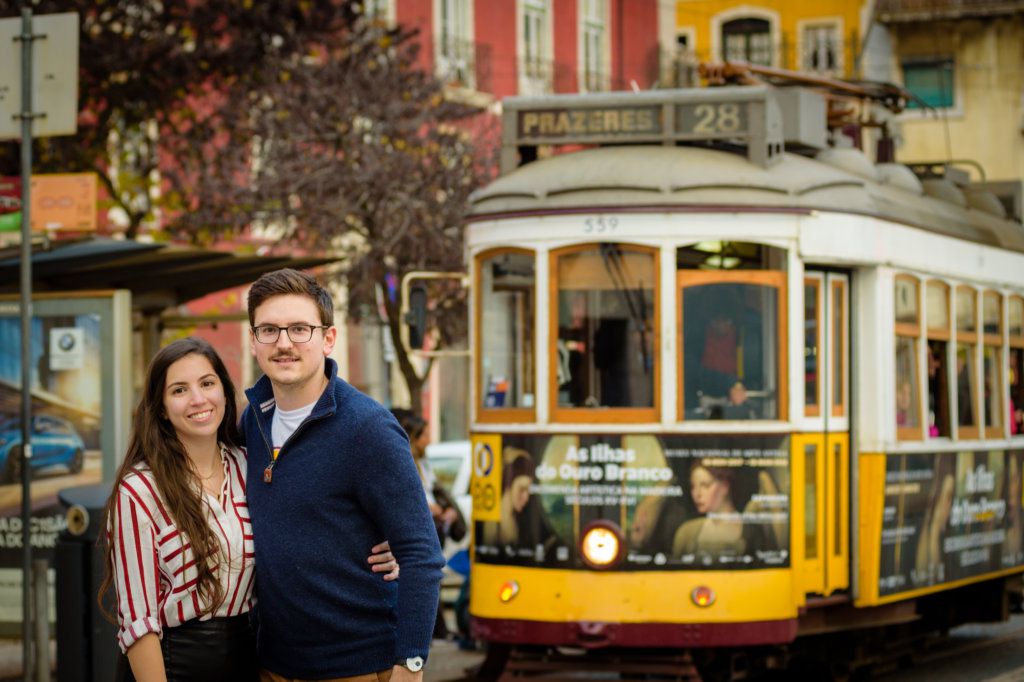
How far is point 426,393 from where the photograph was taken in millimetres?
33781

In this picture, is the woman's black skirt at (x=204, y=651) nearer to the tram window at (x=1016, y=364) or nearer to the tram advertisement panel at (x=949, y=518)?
the tram advertisement panel at (x=949, y=518)

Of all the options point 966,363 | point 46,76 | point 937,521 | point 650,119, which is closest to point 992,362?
point 966,363

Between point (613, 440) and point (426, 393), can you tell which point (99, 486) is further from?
point (426, 393)

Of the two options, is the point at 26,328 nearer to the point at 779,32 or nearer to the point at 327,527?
the point at 327,527

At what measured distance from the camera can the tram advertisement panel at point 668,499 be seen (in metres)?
10.2

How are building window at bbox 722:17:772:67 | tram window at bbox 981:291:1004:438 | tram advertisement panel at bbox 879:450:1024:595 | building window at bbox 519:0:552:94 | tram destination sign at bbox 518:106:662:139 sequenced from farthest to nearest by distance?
building window at bbox 722:17:772:67 < building window at bbox 519:0:552:94 < tram window at bbox 981:291:1004:438 < tram advertisement panel at bbox 879:450:1024:595 < tram destination sign at bbox 518:106:662:139

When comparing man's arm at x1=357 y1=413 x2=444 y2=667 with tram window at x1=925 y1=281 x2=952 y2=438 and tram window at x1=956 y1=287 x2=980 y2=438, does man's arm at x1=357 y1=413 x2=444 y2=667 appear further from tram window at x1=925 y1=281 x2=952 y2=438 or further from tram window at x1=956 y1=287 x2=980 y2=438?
tram window at x1=956 y1=287 x2=980 y2=438

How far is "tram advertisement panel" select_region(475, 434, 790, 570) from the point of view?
10.2 metres

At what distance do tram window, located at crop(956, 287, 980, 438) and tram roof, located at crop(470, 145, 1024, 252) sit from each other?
3.36 feet

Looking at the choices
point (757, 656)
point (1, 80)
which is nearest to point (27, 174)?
point (1, 80)

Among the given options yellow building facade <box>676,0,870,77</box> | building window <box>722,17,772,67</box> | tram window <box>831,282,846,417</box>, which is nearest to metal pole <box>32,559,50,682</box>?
tram window <box>831,282,846,417</box>

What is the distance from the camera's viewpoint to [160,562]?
4746 mm

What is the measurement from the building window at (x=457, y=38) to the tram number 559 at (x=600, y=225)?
21.8m

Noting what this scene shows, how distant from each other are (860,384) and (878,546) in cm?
87
